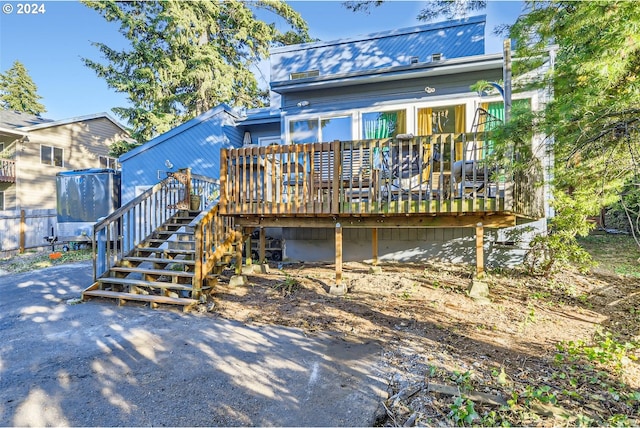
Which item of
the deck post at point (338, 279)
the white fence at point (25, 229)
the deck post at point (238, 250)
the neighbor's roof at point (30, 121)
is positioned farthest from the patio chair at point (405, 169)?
the neighbor's roof at point (30, 121)

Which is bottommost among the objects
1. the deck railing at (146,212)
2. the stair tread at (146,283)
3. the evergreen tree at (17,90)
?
the stair tread at (146,283)

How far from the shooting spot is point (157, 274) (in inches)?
220

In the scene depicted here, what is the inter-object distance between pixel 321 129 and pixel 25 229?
1212 centimetres

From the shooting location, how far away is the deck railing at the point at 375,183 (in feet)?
15.8

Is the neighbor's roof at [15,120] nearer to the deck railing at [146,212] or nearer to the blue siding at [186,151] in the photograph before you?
the blue siding at [186,151]

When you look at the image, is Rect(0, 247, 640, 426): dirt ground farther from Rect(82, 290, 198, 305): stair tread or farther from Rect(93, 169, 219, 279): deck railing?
Rect(93, 169, 219, 279): deck railing

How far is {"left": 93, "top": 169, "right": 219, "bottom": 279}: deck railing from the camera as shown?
224 inches

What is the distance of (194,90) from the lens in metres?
16.9

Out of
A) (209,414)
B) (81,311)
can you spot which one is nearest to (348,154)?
(209,414)

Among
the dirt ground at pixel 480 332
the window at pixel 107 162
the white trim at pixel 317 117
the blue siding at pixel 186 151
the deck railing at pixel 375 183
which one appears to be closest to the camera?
the dirt ground at pixel 480 332

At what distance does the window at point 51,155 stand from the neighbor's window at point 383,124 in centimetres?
1797

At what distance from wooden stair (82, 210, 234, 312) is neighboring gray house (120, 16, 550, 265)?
2.73 meters

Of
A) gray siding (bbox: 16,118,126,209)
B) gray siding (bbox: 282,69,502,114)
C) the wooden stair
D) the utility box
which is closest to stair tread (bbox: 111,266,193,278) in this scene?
the wooden stair

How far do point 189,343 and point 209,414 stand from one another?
1.50 meters
